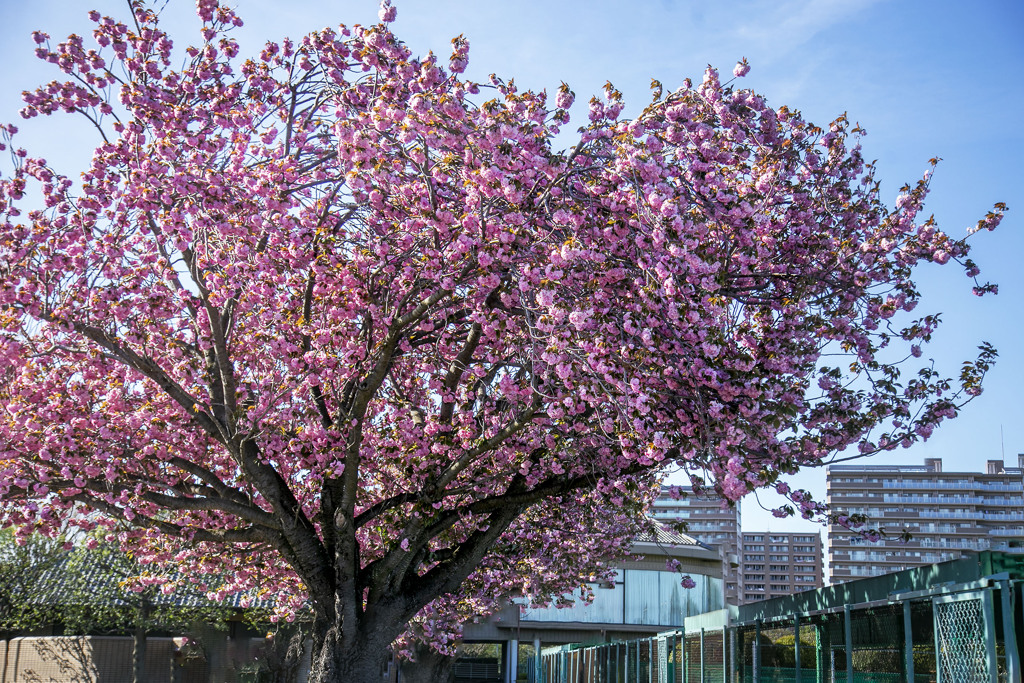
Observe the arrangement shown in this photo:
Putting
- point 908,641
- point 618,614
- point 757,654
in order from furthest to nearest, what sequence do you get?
point 618,614 → point 757,654 → point 908,641

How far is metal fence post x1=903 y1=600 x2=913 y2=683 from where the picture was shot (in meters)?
7.22

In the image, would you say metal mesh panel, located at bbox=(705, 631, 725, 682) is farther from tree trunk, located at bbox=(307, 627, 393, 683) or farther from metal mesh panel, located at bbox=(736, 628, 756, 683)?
tree trunk, located at bbox=(307, 627, 393, 683)

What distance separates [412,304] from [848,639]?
540 centimetres

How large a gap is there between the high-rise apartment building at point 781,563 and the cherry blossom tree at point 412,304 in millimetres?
151958

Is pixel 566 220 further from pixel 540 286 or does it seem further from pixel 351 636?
pixel 351 636

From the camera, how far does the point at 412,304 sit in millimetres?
9719

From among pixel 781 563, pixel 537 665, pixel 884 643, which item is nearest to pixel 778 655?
pixel 884 643

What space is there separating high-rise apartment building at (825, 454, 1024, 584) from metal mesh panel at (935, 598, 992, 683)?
374 feet

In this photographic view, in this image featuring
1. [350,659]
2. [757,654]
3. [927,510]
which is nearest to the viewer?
[350,659]

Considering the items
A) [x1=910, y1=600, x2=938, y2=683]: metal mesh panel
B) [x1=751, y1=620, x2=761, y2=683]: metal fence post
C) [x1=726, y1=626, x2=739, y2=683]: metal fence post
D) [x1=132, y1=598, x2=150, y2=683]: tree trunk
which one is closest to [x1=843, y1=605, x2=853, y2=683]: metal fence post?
[x1=910, y1=600, x2=938, y2=683]: metal mesh panel

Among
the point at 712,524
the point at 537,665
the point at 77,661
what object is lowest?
the point at 537,665

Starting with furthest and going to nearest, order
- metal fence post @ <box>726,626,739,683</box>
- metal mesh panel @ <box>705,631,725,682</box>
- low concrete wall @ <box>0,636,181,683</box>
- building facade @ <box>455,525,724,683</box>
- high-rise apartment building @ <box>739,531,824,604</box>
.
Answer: high-rise apartment building @ <box>739,531,824,604</box> → building facade @ <box>455,525,724,683</box> → low concrete wall @ <box>0,636,181,683</box> → metal mesh panel @ <box>705,631,725,682</box> → metal fence post @ <box>726,626,739,683</box>

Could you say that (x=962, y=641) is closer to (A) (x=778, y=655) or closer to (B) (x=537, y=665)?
(A) (x=778, y=655)

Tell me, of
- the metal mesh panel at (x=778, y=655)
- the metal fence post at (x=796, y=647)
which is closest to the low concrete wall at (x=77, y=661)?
the metal mesh panel at (x=778, y=655)
